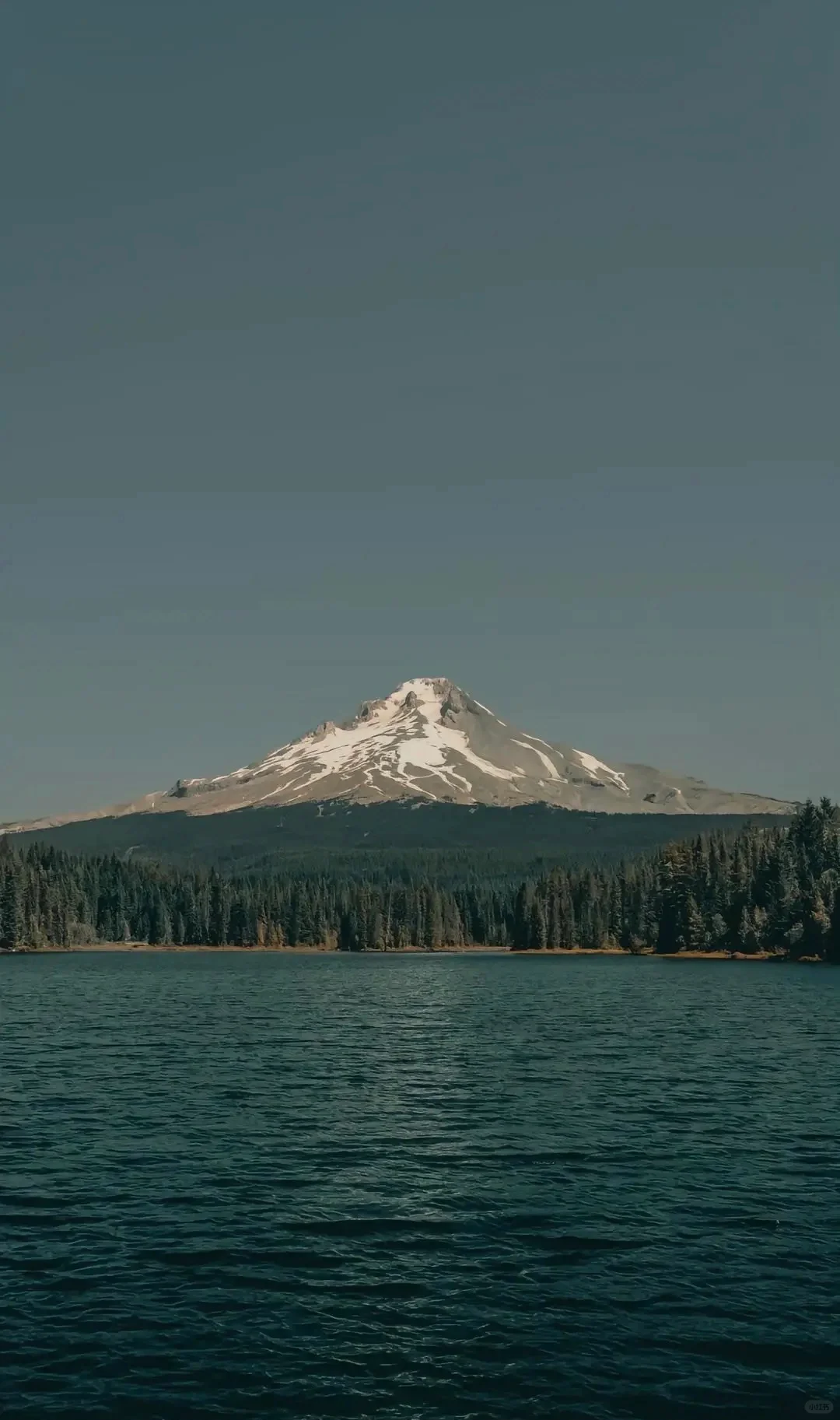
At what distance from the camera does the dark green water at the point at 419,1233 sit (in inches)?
1054

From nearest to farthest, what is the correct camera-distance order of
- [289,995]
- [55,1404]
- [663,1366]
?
[55,1404]
[663,1366]
[289,995]

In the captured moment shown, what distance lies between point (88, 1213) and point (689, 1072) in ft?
137

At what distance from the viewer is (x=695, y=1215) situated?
4003 centimetres

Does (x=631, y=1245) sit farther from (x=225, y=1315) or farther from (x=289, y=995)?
(x=289, y=995)

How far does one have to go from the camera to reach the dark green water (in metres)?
26.8

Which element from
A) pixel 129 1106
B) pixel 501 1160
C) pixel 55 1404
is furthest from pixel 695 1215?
pixel 129 1106

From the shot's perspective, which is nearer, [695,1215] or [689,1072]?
[695,1215]

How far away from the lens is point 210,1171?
150 ft

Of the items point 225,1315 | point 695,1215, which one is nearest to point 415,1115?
point 695,1215

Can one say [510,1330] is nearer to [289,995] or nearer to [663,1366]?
[663,1366]

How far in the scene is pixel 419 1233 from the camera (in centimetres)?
3834

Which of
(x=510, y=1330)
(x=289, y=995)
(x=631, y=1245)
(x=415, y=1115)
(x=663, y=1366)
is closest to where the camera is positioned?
(x=663, y=1366)

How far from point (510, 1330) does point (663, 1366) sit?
4.01 meters

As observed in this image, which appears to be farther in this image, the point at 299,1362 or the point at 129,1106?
the point at 129,1106
